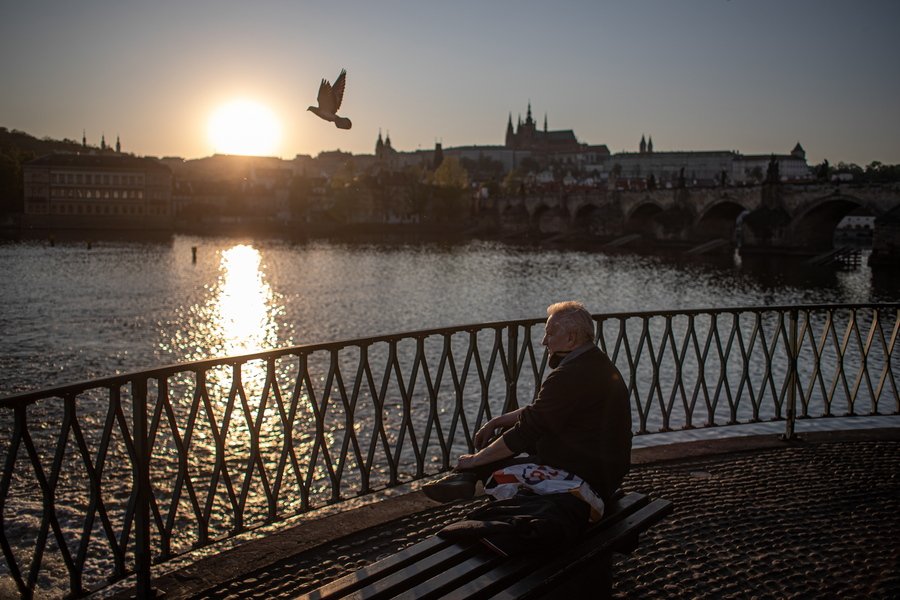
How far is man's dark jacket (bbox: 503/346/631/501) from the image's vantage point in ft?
13.6

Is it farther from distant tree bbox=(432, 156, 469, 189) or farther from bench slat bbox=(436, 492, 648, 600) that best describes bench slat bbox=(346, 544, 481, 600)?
distant tree bbox=(432, 156, 469, 189)

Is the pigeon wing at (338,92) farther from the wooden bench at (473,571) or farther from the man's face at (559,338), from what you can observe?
the wooden bench at (473,571)

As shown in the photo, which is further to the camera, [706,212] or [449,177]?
[449,177]

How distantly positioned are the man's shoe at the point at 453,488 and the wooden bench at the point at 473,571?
39cm

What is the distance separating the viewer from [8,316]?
28031mm

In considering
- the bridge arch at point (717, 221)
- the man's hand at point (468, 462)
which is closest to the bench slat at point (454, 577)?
the man's hand at point (468, 462)

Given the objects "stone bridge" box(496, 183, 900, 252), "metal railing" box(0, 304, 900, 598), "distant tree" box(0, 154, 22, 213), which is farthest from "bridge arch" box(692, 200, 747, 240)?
"distant tree" box(0, 154, 22, 213)

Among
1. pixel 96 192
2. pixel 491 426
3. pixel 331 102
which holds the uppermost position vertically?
pixel 96 192

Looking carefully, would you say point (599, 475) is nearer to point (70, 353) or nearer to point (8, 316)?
point (70, 353)

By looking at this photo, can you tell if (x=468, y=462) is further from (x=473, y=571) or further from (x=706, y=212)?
(x=706, y=212)

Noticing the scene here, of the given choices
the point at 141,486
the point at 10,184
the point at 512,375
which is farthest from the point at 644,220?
the point at 141,486

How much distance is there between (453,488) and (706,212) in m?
83.8

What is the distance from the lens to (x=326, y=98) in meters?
7.91

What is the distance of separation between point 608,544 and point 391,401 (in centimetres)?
1173
